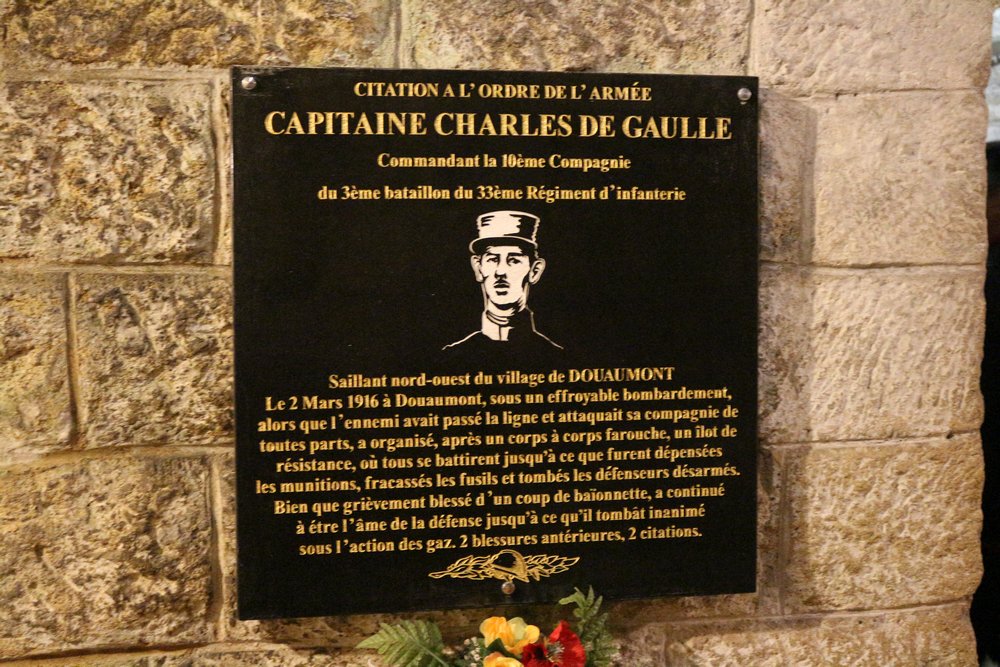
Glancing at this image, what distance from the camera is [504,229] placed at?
5.68 feet

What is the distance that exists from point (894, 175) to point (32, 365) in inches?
81.5

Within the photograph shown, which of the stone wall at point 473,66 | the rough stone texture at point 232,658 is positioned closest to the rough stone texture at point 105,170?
the stone wall at point 473,66

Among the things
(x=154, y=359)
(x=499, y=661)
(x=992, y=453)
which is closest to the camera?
(x=499, y=661)

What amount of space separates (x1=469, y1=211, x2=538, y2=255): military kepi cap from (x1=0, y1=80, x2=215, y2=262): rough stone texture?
62 cm

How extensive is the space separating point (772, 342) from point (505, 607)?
921mm

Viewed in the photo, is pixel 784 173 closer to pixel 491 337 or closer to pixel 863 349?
pixel 863 349

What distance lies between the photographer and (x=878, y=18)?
1839mm

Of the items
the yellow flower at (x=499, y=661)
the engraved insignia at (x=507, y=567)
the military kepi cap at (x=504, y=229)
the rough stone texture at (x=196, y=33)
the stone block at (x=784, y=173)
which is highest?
the rough stone texture at (x=196, y=33)

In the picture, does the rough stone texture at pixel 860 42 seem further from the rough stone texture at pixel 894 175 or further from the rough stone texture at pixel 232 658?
the rough stone texture at pixel 232 658

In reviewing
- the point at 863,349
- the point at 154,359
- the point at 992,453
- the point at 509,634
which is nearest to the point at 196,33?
the point at 154,359

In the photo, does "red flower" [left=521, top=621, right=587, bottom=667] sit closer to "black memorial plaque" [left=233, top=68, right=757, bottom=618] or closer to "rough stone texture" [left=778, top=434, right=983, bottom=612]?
"black memorial plaque" [left=233, top=68, right=757, bottom=618]

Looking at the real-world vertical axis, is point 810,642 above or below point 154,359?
below

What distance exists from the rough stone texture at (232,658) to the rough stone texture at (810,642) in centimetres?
70

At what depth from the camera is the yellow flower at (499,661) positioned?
62.6 inches
